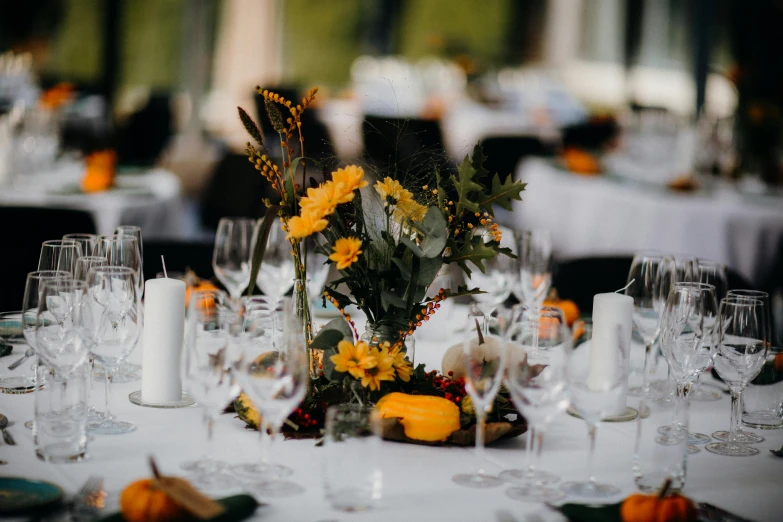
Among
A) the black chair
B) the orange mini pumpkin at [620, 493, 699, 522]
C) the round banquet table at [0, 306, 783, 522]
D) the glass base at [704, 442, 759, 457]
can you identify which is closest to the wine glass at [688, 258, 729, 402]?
the round banquet table at [0, 306, 783, 522]

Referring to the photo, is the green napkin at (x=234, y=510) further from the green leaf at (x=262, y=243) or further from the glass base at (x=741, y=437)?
the glass base at (x=741, y=437)

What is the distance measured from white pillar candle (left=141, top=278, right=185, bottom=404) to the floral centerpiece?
0.17 metres

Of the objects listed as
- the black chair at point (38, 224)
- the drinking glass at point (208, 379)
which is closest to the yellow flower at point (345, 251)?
the drinking glass at point (208, 379)

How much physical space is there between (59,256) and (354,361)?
653 millimetres

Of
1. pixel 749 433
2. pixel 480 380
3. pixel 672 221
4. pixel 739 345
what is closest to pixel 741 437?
pixel 749 433

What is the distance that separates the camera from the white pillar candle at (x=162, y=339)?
163 centimetres

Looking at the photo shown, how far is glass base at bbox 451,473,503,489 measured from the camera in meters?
1.38

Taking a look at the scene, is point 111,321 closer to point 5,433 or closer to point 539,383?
point 5,433

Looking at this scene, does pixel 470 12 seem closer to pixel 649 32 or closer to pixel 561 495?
pixel 649 32

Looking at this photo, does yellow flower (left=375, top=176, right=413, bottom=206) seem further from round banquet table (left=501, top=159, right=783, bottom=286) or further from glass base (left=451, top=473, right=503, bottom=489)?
round banquet table (left=501, top=159, right=783, bottom=286)

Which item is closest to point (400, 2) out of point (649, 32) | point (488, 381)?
point (649, 32)

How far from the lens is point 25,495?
1241 mm

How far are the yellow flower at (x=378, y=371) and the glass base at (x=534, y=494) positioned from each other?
11.3 inches

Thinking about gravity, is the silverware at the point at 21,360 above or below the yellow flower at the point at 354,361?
below
